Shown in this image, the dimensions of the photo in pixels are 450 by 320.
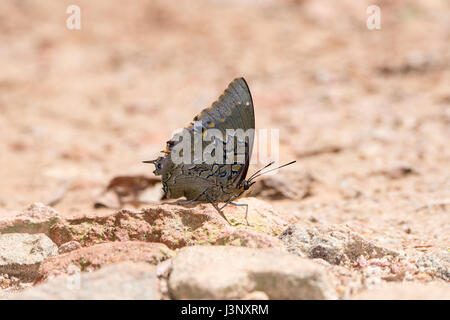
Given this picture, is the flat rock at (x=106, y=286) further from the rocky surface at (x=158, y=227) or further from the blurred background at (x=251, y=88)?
the blurred background at (x=251, y=88)

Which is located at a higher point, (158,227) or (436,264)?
(158,227)

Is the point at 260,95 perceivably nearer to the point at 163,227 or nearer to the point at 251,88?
the point at 251,88

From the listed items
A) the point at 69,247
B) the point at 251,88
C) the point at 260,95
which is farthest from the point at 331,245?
the point at 251,88

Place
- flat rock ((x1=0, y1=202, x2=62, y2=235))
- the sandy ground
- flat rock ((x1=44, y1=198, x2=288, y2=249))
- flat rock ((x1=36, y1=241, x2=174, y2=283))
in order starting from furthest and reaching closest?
the sandy ground → flat rock ((x1=0, y1=202, x2=62, y2=235)) → flat rock ((x1=44, y1=198, x2=288, y2=249)) → flat rock ((x1=36, y1=241, x2=174, y2=283))

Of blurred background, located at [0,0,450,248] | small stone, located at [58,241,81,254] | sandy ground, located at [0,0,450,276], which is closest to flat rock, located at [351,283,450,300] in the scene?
sandy ground, located at [0,0,450,276]

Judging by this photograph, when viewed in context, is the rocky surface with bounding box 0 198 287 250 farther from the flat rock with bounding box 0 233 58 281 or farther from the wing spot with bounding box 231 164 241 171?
the wing spot with bounding box 231 164 241 171

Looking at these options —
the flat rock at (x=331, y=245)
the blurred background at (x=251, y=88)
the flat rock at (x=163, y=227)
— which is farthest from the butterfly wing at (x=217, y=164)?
the blurred background at (x=251, y=88)
